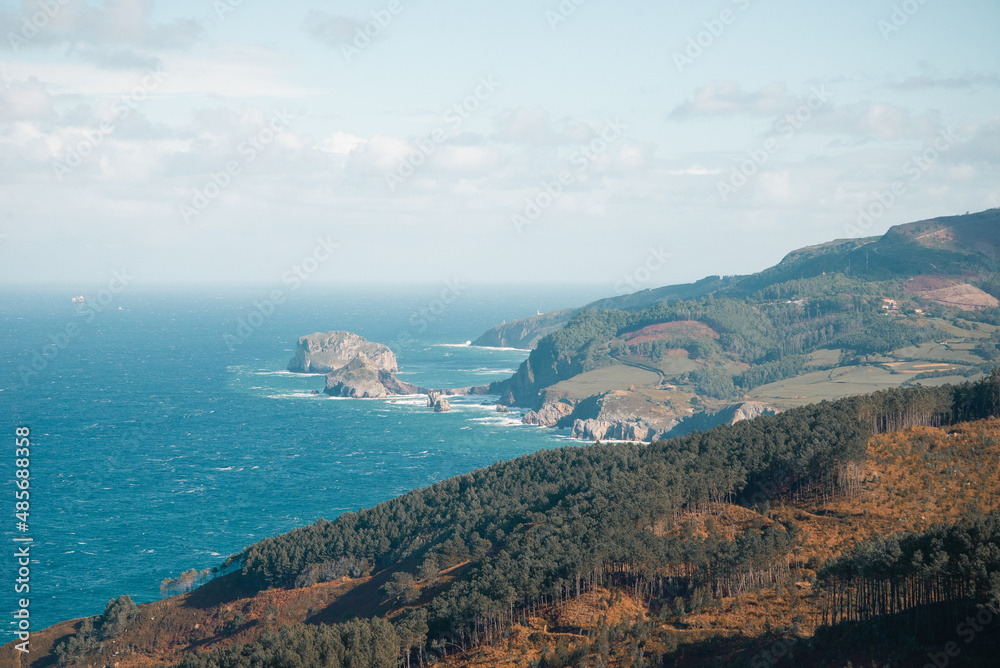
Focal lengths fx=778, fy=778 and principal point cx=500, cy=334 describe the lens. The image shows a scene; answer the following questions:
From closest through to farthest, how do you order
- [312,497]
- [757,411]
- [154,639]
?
1. [154,639]
2. [312,497]
3. [757,411]

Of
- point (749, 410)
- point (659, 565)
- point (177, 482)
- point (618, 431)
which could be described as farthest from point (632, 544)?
point (749, 410)

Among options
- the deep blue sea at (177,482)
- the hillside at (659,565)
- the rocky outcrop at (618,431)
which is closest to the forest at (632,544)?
the hillside at (659,565)

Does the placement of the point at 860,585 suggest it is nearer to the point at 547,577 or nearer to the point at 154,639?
the point at 547,577

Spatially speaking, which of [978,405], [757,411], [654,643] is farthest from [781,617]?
[757,411]

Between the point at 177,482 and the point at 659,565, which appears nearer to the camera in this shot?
the point at 659,565

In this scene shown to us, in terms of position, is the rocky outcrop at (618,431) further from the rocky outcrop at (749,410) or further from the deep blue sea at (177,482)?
the rocky outcrop at (749,410)

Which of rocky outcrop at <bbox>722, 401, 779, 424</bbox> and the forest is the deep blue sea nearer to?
the forest

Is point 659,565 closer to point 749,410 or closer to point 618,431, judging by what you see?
point 618,431

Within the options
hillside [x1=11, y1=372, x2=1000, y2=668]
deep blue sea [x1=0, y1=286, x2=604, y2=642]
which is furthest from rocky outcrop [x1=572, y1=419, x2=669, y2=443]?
hillside [x1=11, y1=372, x2=1000, y2=668]
